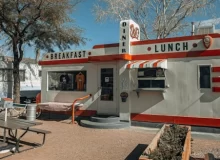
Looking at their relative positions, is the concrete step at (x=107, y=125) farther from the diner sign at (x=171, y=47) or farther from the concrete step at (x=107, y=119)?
the diner sign at (x=171, y=47)

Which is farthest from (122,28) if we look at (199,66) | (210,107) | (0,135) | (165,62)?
(0,135)

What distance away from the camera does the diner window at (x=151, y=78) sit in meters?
9.38

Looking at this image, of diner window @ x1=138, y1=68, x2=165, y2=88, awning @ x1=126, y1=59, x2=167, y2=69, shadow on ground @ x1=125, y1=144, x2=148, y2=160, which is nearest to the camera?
shadow on ground @ x1=125, y1=144, x2=148, y2=160

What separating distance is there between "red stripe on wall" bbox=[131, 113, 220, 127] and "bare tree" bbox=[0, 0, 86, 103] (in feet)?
30.2

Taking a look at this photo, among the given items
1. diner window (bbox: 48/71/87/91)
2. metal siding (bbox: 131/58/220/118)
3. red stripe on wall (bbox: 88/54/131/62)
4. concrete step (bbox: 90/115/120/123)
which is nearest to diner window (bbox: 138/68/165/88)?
metal siding (bbox: 131/58/220/118)

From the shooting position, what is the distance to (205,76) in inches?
341

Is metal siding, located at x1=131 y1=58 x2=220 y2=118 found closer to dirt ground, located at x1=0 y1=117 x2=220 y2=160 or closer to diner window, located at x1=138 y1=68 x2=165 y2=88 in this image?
diner window, located at x1=138 y1=68 x2=165 y2=88

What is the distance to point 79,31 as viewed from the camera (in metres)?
18.2

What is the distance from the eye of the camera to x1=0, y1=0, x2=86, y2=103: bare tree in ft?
49.3

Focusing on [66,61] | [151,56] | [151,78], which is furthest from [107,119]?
[66,61]

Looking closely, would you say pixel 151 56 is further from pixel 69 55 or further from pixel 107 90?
pixel 69 55

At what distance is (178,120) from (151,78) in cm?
190

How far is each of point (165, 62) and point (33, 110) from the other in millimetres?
6319

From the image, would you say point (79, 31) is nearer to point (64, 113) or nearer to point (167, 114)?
point (64, 113)
